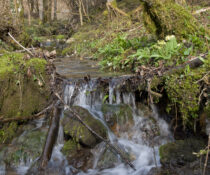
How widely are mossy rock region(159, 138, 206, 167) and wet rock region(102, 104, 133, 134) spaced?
1225 mm

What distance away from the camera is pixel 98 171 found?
3799 millimetres

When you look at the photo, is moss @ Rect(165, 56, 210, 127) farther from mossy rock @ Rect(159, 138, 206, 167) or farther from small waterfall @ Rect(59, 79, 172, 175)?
small waterfall @ Rect(59, 79, 172, 175)

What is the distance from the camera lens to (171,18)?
16.5ft

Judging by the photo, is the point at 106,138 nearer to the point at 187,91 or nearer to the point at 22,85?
the point at 187,91

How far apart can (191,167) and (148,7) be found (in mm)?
4111

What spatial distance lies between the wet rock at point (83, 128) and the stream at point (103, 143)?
6.5 inches

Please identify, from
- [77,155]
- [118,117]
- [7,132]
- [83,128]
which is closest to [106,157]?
[77,155]

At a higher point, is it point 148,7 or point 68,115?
point 148,7

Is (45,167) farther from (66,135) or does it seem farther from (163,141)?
(163,141)

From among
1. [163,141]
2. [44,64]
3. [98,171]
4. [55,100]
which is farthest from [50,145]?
[163,141]

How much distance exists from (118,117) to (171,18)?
2.99 meters

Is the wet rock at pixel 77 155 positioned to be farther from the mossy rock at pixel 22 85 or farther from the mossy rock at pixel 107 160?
the mossy rock at pixel 22 85

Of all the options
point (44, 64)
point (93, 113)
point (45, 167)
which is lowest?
point (45, 167)

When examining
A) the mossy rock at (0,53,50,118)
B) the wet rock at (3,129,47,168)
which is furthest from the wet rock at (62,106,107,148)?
the mossy rock at (0,53,50,118)
